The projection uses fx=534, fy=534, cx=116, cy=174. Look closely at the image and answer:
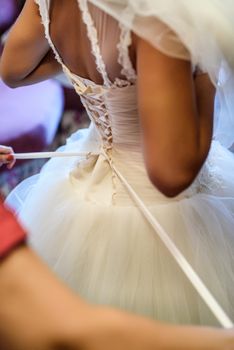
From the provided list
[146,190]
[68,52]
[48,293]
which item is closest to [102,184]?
[146,190]

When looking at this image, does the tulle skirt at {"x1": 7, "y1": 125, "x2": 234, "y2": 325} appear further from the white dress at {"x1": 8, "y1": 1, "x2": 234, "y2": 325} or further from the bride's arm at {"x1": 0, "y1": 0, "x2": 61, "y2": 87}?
the bride's arm at {"x1": 0, "y1": 0, "x2": 61, "y2": 87}

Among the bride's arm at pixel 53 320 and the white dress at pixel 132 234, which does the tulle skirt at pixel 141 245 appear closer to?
the white dress at pixel 132 234

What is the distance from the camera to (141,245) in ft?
2.49

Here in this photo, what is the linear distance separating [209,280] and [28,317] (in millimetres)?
450

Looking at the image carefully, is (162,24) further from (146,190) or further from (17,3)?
(17,3)

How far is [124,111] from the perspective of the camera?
720 mm

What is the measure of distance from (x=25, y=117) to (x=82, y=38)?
30.0 inches

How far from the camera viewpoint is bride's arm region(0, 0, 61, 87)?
79 centimetres

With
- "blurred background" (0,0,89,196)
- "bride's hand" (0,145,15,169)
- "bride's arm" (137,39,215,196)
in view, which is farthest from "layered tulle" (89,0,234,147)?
"blurred background" (0,0,89,196)

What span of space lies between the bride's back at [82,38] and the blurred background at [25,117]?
643 millimetres

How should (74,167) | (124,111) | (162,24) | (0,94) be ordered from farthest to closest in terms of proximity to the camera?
(0,94) → (74,167) → (124,111) → (162,24)

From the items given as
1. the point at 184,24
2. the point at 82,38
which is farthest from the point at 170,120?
the point at 82,38

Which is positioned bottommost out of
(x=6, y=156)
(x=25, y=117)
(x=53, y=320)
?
(x=25, y=117)

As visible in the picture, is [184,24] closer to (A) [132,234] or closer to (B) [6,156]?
(A) [132,234]
